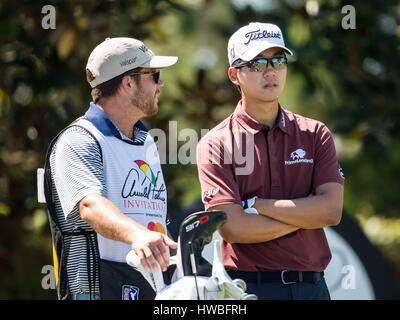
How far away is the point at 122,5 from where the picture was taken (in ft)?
25.5

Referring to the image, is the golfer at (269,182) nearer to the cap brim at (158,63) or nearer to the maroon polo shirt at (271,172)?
the maroon polo shirt at (271,172)

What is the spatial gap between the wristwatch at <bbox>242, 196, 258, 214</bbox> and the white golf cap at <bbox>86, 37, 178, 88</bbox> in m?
0.80

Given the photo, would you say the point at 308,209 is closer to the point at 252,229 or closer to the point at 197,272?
the point at 252,229

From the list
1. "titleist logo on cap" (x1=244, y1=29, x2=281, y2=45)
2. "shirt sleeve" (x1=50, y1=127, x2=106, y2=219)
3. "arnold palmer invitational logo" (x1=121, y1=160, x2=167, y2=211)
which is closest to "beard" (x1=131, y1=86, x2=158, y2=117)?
"arnold palmer invitational logo" (x1=121, y1=160, x2=167, y2=211)

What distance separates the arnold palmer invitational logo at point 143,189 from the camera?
3.63 metres

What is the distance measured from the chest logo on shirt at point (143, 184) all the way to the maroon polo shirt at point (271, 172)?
0.94 feet

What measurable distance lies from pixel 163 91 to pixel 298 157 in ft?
19.5

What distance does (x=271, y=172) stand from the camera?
3.89 metres

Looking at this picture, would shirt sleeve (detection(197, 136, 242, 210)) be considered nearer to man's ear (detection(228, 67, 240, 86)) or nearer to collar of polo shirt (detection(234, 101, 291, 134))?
collar of polo shirt (detection(234, 101, 291, 134))

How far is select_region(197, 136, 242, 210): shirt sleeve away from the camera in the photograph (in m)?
3.88

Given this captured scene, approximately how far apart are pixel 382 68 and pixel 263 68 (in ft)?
16.1

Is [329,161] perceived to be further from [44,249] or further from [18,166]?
[44,249]

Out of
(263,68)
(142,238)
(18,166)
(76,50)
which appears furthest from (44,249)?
(142,238)

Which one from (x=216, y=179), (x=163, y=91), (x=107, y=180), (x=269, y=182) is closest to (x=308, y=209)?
(x=269, y=182)
